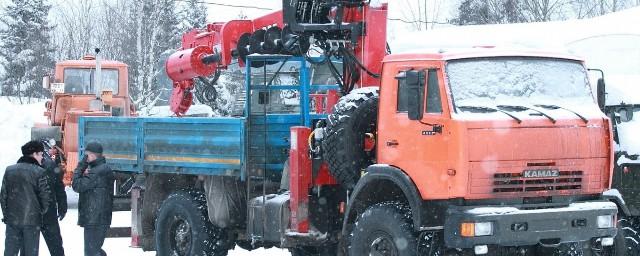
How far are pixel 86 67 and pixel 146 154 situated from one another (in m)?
11.1

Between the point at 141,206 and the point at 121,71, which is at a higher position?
the point at 121,71

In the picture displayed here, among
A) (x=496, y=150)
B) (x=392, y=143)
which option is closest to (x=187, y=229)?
(x=392, y=143)

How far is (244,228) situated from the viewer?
1190cm

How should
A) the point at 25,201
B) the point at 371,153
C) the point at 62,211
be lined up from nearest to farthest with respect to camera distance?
1. the point at 371,153
2. the point at 25,201
3. the point at 62,211

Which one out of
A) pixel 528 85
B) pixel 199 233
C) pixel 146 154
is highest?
pixel 528 85

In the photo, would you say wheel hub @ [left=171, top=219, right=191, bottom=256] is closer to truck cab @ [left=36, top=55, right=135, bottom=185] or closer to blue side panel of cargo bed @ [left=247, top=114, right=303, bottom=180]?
blue side panel of cargo bed @ [left=247, top=114, right=303, bottom=180]

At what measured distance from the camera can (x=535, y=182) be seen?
8734 mm

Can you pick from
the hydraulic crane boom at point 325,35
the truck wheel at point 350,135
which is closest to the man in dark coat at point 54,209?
the hydraulic crane boom at point 325,35

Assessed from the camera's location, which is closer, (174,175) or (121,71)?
(174,175)

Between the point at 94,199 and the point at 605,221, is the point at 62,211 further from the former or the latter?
the point at 605,221

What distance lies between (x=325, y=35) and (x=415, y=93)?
2565 mm

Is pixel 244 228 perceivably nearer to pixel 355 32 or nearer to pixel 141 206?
pixel 141 206

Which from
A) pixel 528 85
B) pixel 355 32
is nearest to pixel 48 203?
Result: pixel 355 32

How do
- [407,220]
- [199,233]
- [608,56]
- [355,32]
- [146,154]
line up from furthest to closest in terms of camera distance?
1. [608,56]
2. [146,154]
3. [199,233]
4. [355,32]
5. [407,220]
